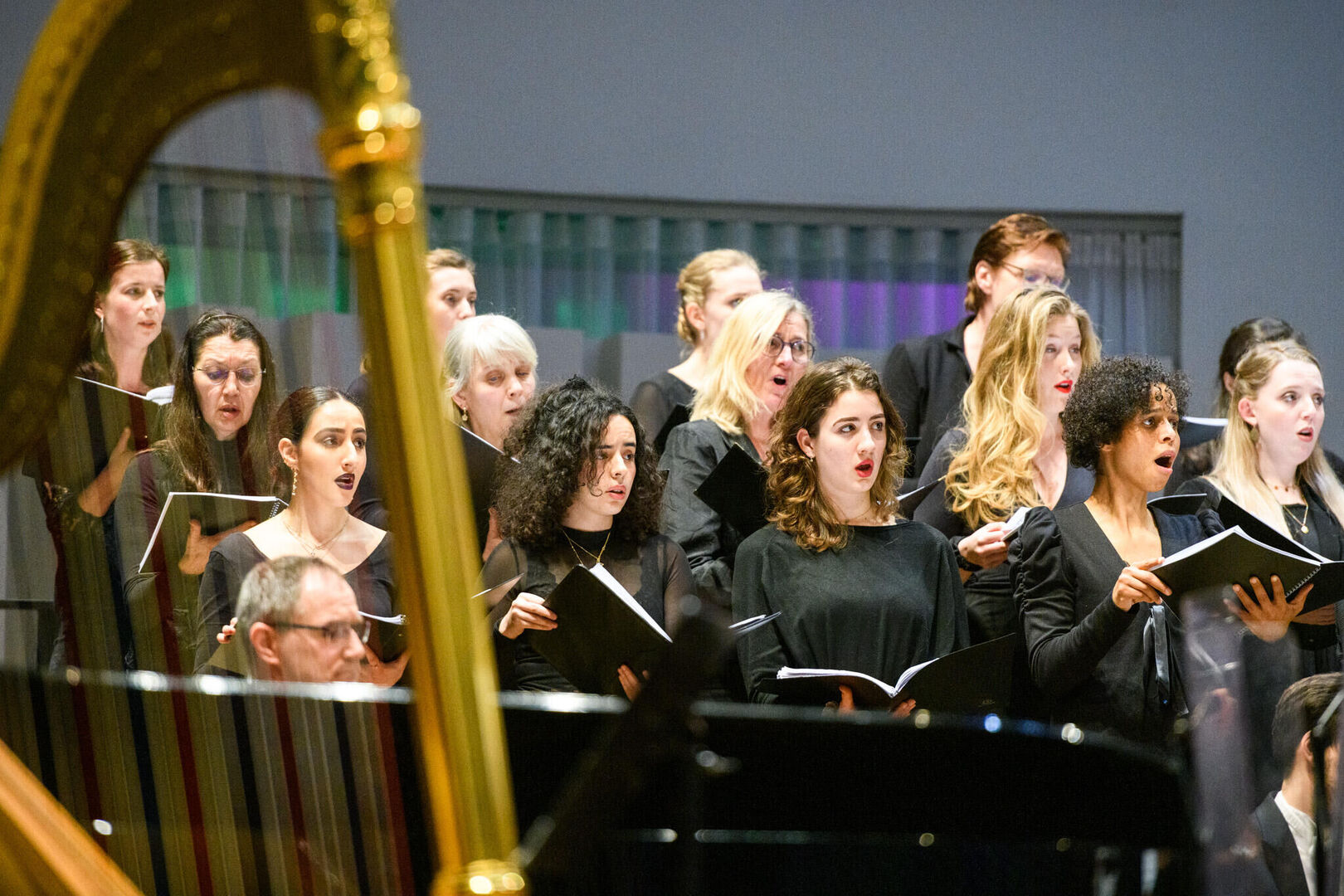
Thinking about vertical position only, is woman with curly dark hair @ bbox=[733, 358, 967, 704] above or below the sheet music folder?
below

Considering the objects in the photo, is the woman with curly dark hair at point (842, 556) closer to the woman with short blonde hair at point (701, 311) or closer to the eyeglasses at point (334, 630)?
the woman with short blonde hair at point (701, 311)

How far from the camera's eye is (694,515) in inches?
106

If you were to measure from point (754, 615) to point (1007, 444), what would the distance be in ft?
2.08

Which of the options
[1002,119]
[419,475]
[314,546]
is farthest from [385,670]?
[1002,119]

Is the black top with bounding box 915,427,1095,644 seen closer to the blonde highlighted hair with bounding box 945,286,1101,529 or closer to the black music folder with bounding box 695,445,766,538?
the blonde highlighted hair with bounding box 945,286,1101,529

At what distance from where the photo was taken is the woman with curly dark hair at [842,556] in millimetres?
2338

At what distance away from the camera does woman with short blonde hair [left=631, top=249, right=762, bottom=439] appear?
10.3 ft

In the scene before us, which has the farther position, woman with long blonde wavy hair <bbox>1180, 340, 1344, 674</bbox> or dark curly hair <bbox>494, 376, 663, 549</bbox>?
woman with long blonde wavy hair <bbox>1180, 340, 1344, 674</bbox>

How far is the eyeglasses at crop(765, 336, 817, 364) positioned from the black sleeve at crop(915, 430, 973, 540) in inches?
12.4

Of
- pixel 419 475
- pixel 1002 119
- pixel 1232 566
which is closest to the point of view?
pixel 419 475

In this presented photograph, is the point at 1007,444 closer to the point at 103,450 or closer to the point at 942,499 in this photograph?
the point at 942,499

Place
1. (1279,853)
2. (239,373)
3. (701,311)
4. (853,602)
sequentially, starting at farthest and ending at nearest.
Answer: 1. (701,311)
2. (853,602)
3. (1279,853)
4. (239,373)

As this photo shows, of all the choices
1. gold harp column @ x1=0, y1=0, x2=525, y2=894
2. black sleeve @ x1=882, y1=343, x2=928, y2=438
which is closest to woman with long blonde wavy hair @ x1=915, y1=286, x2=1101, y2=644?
black sleeve @ x1=882, y1=343, x2=928, y2=438

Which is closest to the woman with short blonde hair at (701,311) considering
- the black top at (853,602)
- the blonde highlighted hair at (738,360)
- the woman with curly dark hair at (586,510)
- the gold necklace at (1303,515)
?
the blonde highlighted hair at (738,360)
